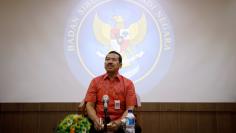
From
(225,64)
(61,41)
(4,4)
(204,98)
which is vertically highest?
(4,4)

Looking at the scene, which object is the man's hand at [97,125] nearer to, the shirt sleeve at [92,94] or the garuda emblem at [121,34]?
the shirt sleeve at [92,94]

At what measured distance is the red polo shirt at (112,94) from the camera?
265 cm

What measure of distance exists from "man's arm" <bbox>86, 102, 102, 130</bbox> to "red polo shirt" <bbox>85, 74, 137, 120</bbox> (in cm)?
5

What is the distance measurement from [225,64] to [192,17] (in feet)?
2.48

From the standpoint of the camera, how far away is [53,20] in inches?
142

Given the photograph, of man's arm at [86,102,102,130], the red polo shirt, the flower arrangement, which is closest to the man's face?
the red polo shirt

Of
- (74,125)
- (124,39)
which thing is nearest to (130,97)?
(74,125)

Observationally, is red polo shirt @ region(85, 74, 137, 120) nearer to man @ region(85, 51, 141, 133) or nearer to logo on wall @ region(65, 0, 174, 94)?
man @ region(85, 51, 141, 133)

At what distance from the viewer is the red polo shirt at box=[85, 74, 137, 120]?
265cm

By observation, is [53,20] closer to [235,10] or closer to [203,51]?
[203,51]

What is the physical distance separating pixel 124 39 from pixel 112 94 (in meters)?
1.09

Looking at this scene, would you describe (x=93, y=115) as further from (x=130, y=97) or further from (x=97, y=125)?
(x=130, y=97)

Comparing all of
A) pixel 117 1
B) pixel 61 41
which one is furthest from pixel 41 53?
pixel 117 1

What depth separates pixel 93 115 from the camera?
2.52 m
